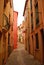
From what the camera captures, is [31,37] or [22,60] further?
[31,37]

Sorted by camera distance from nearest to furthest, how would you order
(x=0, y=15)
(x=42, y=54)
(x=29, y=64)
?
(x=0, y=15)
(x=29, y=64)
(x=42, y=54)

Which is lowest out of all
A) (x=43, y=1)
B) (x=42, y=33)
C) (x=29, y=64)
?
(x=29, y=64)

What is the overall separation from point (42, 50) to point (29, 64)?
1905 mm

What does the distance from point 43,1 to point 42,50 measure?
458cm

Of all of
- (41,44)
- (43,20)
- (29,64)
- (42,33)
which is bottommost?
(29,64)

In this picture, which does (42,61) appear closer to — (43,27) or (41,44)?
(41,44)

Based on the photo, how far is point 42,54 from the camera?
39.8ft

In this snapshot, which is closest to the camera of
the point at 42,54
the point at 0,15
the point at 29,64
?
the point at 0,15

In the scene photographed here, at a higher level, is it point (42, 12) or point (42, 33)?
point (42, 12)

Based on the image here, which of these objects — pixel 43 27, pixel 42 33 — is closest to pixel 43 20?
pixel 43 27

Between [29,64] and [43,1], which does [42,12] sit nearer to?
[43,1]

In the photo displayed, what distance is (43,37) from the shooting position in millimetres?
12461

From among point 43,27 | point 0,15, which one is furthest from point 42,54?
point 0,15

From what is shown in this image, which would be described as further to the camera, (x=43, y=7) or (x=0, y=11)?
(x=43, y=7)
